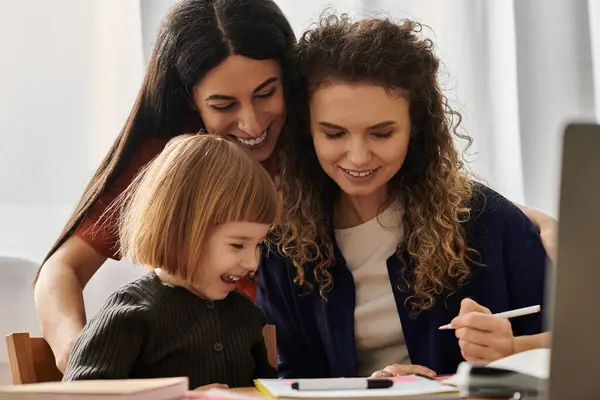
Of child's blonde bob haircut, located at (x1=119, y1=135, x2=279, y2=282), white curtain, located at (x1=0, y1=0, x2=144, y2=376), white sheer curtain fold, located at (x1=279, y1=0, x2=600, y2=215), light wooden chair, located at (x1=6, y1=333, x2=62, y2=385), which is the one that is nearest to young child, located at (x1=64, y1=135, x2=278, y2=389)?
child's blonde bob haircut, located at (x1=119, y1=135, x2=279, y2=282)

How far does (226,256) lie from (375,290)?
41cm

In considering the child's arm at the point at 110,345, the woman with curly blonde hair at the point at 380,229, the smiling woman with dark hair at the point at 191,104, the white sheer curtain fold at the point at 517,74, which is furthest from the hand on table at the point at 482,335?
the white sheer curtain fold at the point at 517,74

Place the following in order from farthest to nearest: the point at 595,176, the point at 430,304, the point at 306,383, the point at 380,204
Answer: the point at 380,204
the point at 430,304
the point at 306,383
the point at 595,176

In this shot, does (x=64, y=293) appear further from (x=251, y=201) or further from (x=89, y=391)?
(x=89, y=391)

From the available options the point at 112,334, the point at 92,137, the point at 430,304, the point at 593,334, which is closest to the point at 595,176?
the point at 593,334

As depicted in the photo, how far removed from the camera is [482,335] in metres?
1.27

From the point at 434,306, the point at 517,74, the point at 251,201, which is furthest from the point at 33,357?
the point at 517,74

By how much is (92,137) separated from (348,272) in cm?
71

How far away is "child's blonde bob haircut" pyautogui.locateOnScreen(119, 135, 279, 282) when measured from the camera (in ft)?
4.37

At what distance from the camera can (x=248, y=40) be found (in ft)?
5.48

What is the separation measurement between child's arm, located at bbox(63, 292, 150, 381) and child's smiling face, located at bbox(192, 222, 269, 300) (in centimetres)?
12

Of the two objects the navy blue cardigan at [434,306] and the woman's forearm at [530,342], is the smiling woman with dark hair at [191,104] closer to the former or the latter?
the navy blue cardigan at [434,306]

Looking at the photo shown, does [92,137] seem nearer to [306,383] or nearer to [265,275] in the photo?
[265,275]

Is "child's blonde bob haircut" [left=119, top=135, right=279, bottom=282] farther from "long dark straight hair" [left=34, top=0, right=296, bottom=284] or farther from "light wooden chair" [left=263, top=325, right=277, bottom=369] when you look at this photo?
"long dark straight hair" [left=34, top=0, right=296, bottom=284]
